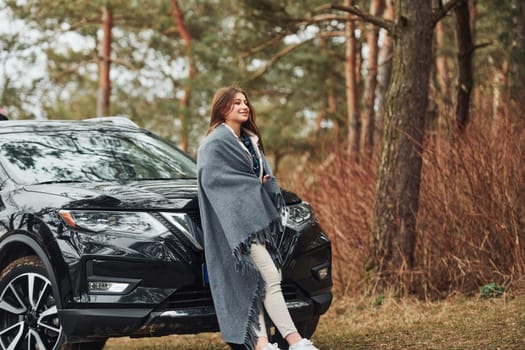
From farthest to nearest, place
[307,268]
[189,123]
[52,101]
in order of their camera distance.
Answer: [52,101], [189,123], [307,268]

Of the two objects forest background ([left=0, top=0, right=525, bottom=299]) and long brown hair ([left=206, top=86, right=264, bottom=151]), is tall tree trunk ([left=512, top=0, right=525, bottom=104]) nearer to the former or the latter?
forest background ([left=0, top=0, right=525, bottom=299])

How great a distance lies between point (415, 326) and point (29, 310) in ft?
10.5

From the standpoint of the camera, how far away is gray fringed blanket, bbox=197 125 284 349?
16.9ft

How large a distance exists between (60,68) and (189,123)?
6.77 meters

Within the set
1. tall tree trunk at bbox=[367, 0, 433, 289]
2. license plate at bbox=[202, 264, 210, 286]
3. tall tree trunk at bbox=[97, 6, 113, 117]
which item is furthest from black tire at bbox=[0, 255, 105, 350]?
tall tree trunk at bbox=[97, 6, 113, 117]

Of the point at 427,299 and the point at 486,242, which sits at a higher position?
the point at 486,242

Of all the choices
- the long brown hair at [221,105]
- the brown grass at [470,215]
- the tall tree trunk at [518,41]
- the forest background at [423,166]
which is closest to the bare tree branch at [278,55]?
the forest background at [423,166]

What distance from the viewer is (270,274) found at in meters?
5.28

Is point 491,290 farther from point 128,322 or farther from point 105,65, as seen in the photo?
point 105,65

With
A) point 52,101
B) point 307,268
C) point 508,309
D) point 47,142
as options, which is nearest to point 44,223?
point 47,142

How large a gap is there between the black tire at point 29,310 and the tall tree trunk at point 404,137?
12.2 ft

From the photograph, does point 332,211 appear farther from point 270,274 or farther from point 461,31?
point 270,274

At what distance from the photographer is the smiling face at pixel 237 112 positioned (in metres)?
5.59

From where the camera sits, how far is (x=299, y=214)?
228 inches
